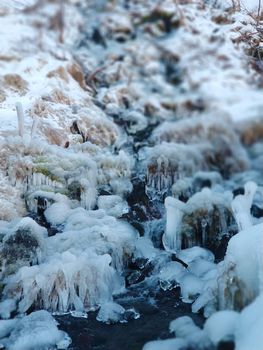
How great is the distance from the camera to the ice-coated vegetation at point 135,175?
3.82 metres

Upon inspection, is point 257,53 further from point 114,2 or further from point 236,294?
point 114,2

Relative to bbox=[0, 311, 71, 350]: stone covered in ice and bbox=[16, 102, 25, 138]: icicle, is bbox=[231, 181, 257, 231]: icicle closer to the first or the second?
bbox=[0, 311, 71, 350]: stone covered in ice

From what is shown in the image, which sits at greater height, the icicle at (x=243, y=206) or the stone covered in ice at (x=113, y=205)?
the icicle at (x=243, y=206)

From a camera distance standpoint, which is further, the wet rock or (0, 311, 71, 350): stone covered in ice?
the wet rock

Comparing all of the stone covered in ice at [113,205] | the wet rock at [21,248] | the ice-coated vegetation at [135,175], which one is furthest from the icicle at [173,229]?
the wet rock at [21,248]

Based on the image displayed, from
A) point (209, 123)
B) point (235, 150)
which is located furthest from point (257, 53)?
point (209, 123)

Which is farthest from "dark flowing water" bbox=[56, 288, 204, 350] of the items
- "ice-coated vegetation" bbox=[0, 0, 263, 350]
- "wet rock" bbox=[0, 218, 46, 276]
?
"wet rock" bbox=[0, 218, 46, 276]

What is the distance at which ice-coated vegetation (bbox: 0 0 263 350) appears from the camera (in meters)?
3.82

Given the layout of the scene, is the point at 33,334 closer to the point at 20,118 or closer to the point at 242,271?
the point at 242,271

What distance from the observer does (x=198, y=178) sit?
8.23m

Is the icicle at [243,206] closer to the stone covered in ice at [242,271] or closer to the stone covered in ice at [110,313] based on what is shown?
the stone covered in ice at [242,271]

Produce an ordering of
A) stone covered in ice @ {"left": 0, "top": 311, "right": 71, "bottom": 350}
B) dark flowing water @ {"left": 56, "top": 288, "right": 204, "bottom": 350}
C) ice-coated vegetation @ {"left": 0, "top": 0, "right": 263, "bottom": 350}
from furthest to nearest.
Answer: ice-coated vegetation @ {"left": 0, "top": 0, "right": 263, "bottom": 350}, dark flowing water @ {"left": 56, "top": 288, "right": 204, "bottom": 350}, stone covered in ice @ {"left": 0, "top": 311, "right": 71, "bottom": 350}

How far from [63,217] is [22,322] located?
2223 millimetres

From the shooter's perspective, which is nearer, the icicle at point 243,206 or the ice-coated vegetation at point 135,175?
the ice-coated vegetation at point 135,175
